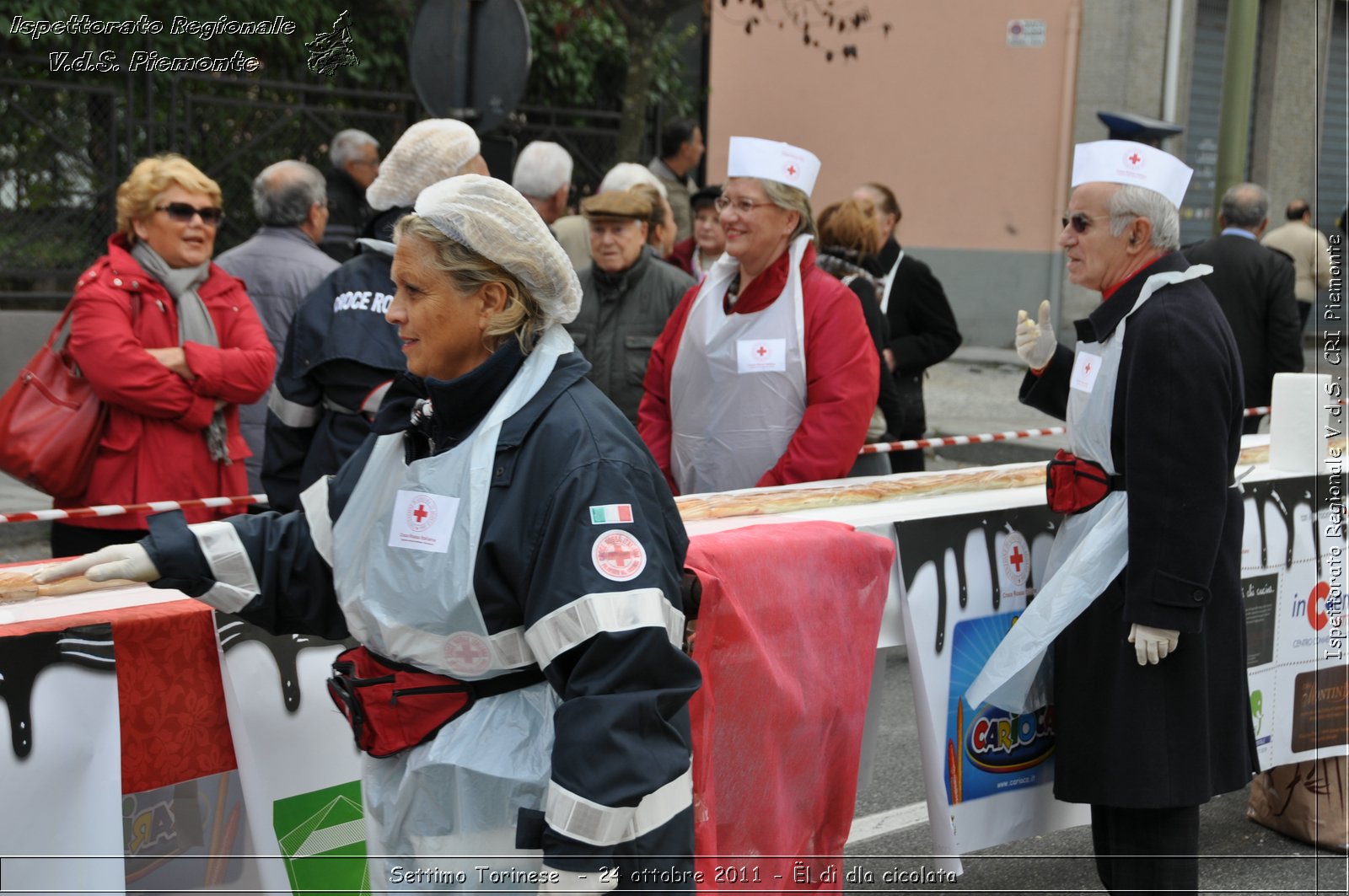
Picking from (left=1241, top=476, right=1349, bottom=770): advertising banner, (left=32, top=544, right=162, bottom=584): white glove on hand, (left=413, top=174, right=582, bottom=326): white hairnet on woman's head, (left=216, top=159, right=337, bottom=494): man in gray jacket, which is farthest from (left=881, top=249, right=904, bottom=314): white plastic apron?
(left=32, top=544, right=162, bottom=584): white glove on hand

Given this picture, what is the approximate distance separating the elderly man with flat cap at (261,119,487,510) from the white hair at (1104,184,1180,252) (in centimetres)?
182

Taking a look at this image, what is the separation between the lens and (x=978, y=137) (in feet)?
A: 58.7

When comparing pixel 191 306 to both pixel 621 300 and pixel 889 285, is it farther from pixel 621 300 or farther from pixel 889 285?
pixel 889 285

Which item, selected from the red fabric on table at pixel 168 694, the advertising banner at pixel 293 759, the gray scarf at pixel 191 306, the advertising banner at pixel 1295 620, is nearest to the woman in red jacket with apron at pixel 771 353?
the advertising banner at pixel 1295 620

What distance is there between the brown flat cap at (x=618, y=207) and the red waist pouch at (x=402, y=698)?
328 cm

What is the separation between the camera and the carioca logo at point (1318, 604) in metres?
4.54

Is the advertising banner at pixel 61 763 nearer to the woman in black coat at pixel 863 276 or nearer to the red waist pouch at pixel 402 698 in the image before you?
the red waist pouch at pixel 402 698

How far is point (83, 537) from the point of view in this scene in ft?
15.0

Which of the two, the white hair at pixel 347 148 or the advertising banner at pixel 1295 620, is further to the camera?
the white hair at pixel 347 148

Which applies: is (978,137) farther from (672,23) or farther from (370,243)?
(370,243)

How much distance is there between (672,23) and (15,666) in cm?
1748

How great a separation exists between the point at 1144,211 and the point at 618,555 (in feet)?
6.84

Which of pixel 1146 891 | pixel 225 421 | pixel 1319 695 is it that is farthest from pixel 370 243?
pixel 1319 695

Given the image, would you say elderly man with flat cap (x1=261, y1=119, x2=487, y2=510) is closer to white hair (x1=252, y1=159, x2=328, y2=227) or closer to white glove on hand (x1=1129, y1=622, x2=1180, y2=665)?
white hair (x1=252, y1=159, x2=328, y2=227)
